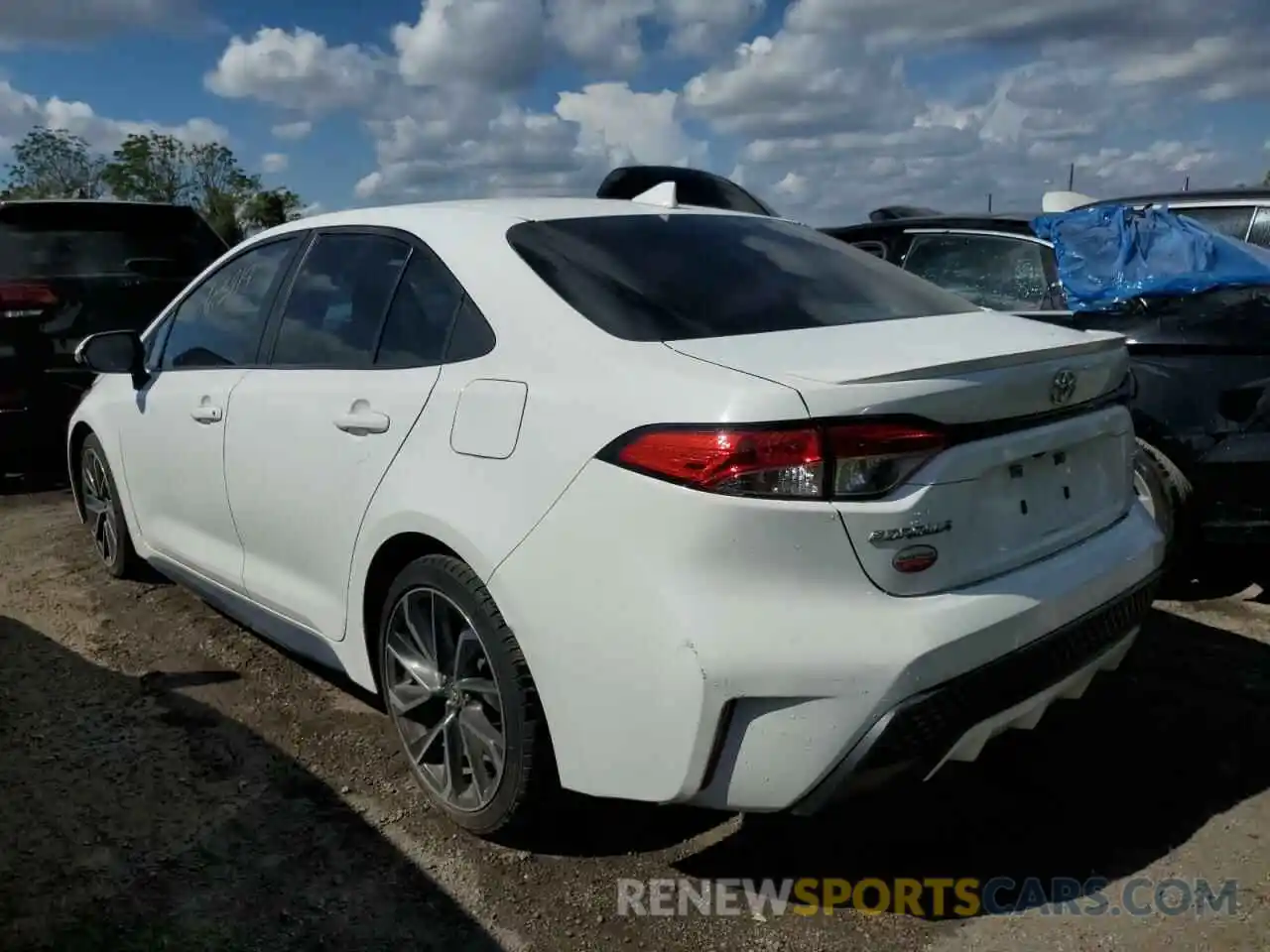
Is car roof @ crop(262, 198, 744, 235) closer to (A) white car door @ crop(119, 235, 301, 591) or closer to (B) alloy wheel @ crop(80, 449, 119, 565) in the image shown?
(A) white car door @ crop(119, 235, 301, 591)

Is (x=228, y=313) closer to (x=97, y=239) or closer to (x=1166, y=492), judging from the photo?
(x=1166, y=492)

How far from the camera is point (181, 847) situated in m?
2.87

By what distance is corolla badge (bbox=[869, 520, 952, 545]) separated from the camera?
7.29 ft

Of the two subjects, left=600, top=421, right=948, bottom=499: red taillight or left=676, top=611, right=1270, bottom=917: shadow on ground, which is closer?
left=600, top=421, right=948, bottom=499: red taillight

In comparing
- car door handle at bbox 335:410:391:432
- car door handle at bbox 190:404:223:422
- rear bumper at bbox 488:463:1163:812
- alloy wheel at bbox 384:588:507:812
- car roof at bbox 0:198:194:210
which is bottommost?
alloy wheel at bbox 384:588:507:812

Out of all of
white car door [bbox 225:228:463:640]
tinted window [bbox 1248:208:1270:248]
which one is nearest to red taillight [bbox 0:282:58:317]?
white car door [bbox 225:228:463:640]

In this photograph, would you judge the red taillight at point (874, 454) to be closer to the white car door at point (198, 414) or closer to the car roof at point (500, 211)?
the car roof at point (500, 211)

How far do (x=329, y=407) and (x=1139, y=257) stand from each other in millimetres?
3227

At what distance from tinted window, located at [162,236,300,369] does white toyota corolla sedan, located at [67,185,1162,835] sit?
218mm

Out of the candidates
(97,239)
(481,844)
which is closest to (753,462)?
(481,844)

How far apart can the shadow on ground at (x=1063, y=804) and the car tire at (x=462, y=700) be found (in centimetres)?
48

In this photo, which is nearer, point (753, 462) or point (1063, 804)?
point (753, 462)

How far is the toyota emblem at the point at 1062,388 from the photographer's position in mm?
2553

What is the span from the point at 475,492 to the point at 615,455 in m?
0.43
